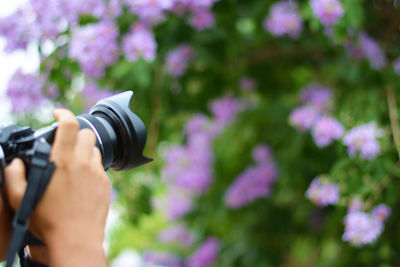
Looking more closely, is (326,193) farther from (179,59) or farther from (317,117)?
(179,59)

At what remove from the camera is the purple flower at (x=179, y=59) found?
6.14 feet

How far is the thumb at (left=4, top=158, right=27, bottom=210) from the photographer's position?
0.81m

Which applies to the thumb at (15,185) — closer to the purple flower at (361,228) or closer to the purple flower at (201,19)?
the purple flower at (361,228)

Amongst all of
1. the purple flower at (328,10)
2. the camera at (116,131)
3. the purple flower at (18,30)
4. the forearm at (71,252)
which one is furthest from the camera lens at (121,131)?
the purple flower at (18,30)

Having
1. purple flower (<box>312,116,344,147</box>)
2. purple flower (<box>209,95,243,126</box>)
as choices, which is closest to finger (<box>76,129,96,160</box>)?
purple flower (<box>312,116,344,147</box>)

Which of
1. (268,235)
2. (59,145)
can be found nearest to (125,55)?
(59,145)

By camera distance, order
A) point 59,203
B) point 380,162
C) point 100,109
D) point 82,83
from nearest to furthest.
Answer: point 59,203
point 100,109
point 380,162
point 82,83

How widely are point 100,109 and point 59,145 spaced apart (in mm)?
238

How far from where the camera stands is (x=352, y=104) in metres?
1.79

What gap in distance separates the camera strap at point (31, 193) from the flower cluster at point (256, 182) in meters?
1.58

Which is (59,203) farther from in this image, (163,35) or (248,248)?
(248,248)

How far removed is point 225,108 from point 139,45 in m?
0.74

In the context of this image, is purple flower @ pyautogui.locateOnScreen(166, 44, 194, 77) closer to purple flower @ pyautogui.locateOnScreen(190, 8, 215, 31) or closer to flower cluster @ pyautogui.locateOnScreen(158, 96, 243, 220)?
purple flower @ pyautogui.locateOnScreen(190, 8, 215, 31)

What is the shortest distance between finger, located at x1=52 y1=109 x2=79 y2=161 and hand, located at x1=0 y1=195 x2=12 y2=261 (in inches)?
3.8
